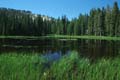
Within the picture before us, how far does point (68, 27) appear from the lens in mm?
142125

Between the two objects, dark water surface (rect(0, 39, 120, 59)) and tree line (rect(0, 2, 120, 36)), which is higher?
tree line (rect(0, 2, 120, 36))

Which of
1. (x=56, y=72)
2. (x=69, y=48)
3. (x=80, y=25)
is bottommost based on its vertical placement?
(x=69, y=48)

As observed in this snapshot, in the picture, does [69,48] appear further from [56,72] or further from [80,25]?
[80,25]

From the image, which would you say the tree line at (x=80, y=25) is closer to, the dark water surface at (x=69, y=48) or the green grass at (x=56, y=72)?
the dark water surface at (x=69, y=48)

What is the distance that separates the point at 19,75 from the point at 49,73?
5.59 ft

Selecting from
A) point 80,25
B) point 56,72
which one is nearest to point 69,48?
point 56,72

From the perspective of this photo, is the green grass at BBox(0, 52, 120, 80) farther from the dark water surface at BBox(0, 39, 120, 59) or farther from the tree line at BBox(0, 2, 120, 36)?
the tree line at BBox(0, 2, 120, 36)

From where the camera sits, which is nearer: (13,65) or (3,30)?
(13,65)

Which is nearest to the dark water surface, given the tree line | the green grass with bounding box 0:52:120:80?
the green grass with bounding box 0:52:120:80

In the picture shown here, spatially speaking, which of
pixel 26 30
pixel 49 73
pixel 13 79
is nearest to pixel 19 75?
pixel 13 79

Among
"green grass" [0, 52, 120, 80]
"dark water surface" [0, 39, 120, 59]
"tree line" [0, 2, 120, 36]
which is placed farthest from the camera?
"tree line" [0, 2, 120, 36]

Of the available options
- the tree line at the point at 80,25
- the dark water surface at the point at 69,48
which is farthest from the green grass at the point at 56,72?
the tree line at the point at 80,25

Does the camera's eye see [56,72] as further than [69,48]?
No

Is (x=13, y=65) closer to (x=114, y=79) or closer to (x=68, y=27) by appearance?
(x=114, y=79)
